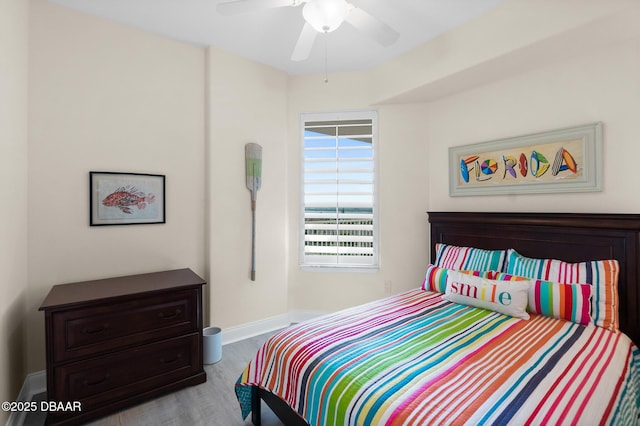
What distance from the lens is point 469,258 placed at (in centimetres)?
266

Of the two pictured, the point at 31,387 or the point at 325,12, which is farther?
the point at 31,387

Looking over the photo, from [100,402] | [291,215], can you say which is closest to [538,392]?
[100,402]

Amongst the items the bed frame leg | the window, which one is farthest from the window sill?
the bed frame leg

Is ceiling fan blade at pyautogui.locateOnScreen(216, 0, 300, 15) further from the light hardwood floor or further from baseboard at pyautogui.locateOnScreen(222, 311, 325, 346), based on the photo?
baseboard at pyautogui.locateOnScreen(222, 311, 325, 346)

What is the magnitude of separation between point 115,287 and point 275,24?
236 cm

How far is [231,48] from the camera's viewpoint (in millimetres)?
2957

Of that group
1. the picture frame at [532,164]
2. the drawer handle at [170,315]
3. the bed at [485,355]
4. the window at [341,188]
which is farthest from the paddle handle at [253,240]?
the picture frame at [532,164]

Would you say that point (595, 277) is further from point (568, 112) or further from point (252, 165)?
point (252, 165)

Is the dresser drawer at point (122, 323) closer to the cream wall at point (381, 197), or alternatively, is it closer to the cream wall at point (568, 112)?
the cream wall at point (381, 197)

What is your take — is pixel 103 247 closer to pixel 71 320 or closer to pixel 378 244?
pixel 71 320

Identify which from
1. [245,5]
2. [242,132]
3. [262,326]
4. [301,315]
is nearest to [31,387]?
[262,326]

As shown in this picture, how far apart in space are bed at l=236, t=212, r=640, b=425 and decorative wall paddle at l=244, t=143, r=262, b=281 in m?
1.34

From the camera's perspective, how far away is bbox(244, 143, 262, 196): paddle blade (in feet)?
10.3

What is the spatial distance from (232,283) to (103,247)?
3.70 feet
